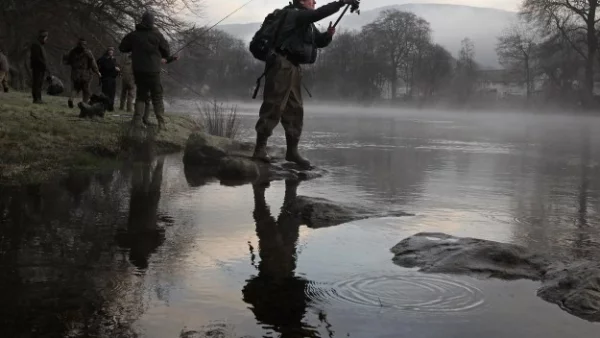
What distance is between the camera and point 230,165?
802 centimetres

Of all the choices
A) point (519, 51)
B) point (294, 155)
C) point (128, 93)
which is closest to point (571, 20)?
point (519, 51)

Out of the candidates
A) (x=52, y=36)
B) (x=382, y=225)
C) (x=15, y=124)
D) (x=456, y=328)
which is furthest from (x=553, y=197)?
(x=52, y=36)

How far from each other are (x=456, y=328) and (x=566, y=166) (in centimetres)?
896

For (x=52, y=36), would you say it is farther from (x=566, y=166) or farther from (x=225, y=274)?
(x=225, y=274)

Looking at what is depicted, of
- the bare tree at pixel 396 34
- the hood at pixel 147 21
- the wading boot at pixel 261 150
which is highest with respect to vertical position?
the bare tree at pixel 396 34

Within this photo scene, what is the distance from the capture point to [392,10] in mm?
81000

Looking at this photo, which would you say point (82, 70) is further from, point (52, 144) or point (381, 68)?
point (381, 68)

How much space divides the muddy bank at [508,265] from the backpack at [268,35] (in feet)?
13.6

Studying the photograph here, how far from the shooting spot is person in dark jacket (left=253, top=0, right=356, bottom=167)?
Answer: 7793 millimetres

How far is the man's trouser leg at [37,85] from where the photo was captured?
15.4m

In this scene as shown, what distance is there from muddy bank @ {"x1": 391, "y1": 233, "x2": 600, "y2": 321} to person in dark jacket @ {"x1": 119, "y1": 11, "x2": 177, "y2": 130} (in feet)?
23.3

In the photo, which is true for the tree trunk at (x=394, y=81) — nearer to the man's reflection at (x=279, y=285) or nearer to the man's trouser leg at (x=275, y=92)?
the man's trouser leg at (x=275, y=92)

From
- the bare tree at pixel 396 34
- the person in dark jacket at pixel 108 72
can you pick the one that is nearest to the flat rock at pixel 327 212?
the person in dark jacket at pixel 108 72

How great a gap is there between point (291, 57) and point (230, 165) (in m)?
1.57
